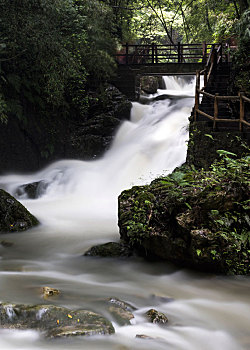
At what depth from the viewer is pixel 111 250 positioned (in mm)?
6477

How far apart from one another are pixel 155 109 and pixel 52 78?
630cm

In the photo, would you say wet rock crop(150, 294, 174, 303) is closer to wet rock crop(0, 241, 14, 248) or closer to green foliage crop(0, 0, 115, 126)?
wet rock crop(0, 241, 14, 248)

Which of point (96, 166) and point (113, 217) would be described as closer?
point (113, 217)

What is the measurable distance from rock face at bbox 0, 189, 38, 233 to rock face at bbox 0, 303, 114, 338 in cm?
429

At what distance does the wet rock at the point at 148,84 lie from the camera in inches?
826

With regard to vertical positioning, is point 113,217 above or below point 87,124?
below

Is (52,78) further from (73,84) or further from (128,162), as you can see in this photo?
(128,162)

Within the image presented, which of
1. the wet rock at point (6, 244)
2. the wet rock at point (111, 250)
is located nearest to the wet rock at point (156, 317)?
the wet rock at point (111, 250)

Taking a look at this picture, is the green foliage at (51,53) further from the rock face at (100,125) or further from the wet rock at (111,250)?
the wet rock at (111,250)

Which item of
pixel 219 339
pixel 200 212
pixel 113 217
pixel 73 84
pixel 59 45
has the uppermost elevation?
pixel 59 45

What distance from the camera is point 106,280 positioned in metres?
5.58

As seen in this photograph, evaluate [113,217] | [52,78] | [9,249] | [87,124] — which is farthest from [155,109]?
[9,249]

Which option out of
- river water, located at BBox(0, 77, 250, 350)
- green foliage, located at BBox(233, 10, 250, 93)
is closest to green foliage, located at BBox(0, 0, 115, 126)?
river water, located at BBox(0, 77, 250, 350)

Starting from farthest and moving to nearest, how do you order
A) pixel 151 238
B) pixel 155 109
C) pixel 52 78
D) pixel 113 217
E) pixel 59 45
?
pixel 155 109 < pixel 52 78 < pixel 59 45 < pixel 113 217 < pixel 151 238
